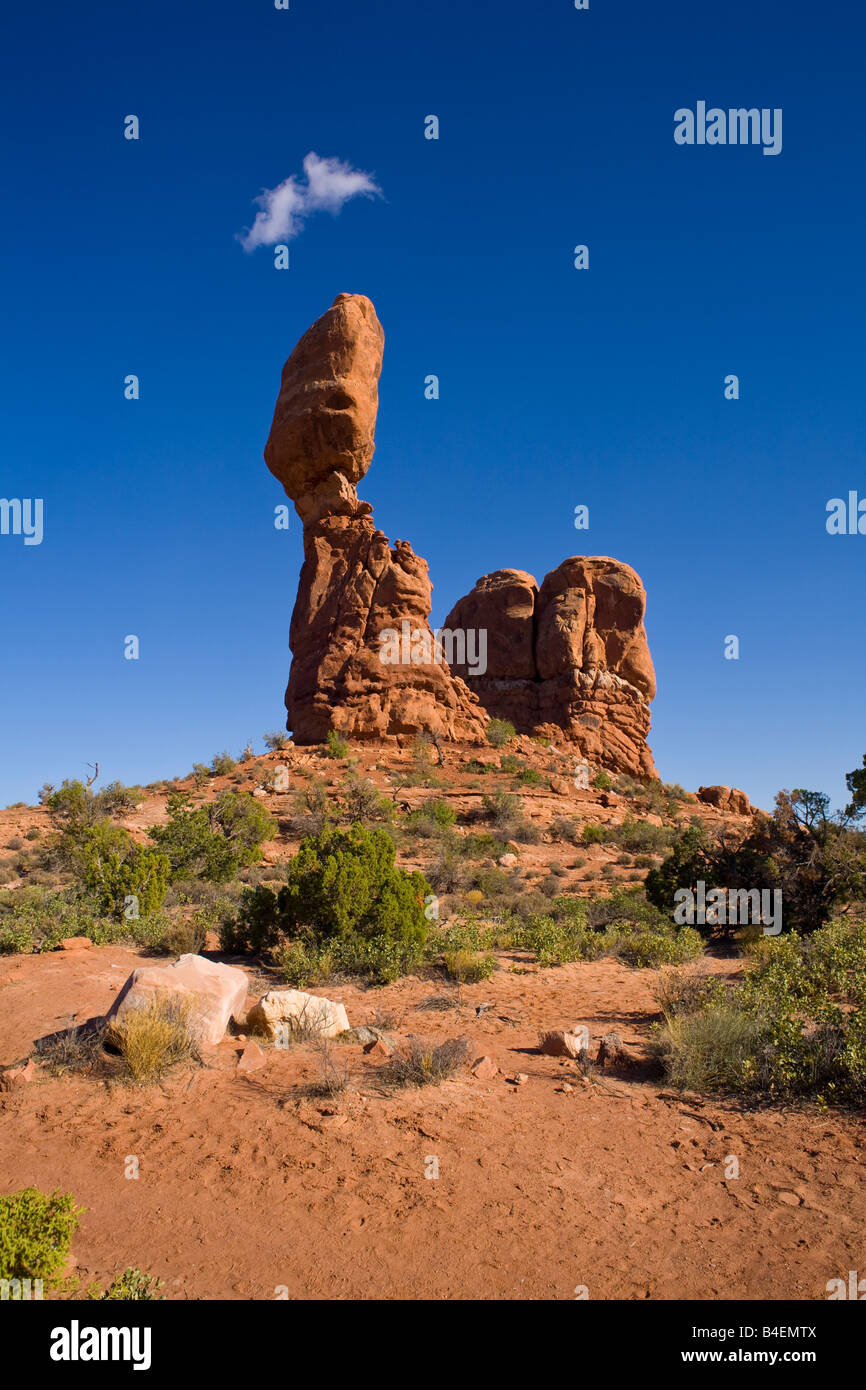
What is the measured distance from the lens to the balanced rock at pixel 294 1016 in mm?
7109

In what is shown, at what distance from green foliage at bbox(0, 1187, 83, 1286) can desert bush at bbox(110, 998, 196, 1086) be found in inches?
90.2

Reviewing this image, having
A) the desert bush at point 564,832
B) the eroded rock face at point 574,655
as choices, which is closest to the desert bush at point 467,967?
the desert bush at point 564,832

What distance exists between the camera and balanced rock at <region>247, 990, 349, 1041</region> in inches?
A: 280

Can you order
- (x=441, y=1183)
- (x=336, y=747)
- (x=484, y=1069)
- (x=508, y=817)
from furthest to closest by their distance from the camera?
(x=336, y=747) < (x=508, y=817) < (x=484, y=1069) < (x=441, y=1183)

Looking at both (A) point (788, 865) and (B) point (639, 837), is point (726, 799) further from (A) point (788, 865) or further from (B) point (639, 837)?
(A) point (788, 865)

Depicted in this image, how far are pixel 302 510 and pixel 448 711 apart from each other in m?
11.0

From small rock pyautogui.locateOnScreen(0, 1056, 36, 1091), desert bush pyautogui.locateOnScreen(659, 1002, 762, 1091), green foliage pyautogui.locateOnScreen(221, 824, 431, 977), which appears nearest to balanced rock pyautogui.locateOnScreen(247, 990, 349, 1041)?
small rock pyautogui.locateOnScreen(0, 1056, 36, 1091)

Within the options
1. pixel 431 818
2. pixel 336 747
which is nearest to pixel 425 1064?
pixel 431 818

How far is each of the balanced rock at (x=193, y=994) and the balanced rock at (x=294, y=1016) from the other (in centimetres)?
31

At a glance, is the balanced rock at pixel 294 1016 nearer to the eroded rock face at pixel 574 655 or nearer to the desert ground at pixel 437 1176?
the desert ground at pixel 437 1176

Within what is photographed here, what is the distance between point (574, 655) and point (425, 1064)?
3729cm

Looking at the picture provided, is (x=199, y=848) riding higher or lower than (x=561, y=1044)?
higher

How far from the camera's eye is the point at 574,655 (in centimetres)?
4222

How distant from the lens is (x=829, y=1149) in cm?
504
